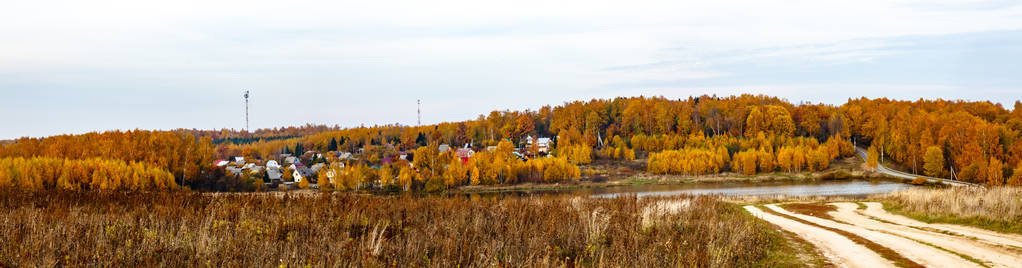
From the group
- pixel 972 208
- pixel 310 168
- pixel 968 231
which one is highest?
pixel 972 208

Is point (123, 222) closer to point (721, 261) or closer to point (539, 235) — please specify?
point (539, 235)

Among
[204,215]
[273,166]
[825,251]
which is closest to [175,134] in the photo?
[273,166]

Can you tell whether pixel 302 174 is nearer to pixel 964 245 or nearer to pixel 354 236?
pixel 354 236

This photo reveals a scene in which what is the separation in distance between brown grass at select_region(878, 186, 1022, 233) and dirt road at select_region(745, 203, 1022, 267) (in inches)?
26.9

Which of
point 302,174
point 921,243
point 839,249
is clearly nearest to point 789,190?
point 921,243

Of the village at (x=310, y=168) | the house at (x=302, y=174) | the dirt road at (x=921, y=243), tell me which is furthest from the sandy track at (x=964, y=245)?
the house at (x=302, y=174)

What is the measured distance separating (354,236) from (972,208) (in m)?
18.0

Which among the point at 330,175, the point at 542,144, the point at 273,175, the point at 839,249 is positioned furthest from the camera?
the point at 542,144

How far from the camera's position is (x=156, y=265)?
7133 millimetres

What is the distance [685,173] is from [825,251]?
89007mm

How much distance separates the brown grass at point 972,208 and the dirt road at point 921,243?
68 centimetres

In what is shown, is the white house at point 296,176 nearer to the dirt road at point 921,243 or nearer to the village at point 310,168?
the village at point 310,168

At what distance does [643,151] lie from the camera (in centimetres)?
12244

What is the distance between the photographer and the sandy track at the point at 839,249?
10539 mm
